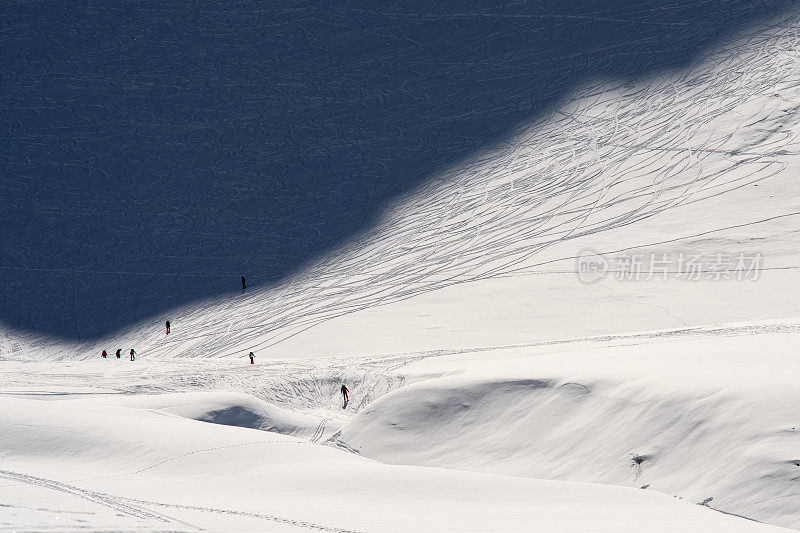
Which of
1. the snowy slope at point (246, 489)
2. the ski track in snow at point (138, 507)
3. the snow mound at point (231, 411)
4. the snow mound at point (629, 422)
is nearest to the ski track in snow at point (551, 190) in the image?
the snow mound at point (231, 411)

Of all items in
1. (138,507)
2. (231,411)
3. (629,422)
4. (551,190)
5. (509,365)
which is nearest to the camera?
(138,507)

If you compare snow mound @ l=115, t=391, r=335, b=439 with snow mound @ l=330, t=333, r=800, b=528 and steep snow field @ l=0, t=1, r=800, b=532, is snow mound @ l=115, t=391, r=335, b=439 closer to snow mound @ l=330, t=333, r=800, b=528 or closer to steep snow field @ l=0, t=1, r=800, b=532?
steep snow field @ l=0, t=1, r=800, b=532

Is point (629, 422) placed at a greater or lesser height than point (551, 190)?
lesser

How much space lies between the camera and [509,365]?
1560cm

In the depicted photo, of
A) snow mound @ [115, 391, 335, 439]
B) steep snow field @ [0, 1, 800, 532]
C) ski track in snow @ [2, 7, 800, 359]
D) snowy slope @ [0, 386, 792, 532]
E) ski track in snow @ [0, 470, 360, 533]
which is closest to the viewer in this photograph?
ski track in snow @ [0, 470, 360, 533]

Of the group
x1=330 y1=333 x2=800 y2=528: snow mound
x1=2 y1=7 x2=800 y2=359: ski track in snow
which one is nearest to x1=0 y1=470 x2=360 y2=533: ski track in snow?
x1=330 y1=333 x2=800 y2=528: snow mound

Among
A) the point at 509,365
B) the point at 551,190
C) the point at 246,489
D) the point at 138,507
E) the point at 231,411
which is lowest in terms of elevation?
the point at 138,507

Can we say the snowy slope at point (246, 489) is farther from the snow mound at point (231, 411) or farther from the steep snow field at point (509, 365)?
the snow mound at point (231, 411)

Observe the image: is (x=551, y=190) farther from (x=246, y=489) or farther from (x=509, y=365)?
(x=246, y=489)

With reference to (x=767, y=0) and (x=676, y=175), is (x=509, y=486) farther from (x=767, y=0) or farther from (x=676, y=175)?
(x=767, y=0)

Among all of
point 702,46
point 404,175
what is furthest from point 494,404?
point 702,46

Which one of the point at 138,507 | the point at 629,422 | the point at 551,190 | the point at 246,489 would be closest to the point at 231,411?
the point at 246,489

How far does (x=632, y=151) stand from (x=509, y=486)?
85.1 ft

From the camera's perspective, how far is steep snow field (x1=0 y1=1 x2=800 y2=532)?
8.82 metres
